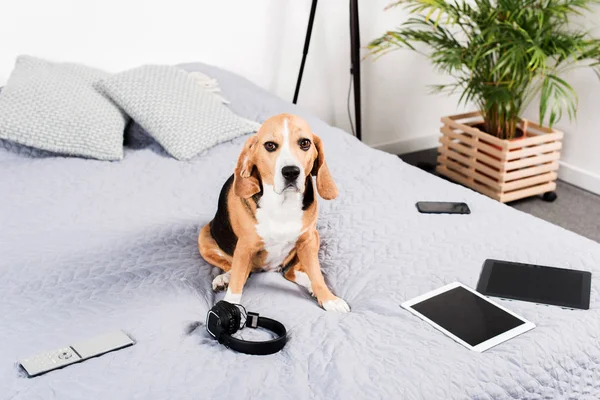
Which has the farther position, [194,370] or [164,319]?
[164,319]

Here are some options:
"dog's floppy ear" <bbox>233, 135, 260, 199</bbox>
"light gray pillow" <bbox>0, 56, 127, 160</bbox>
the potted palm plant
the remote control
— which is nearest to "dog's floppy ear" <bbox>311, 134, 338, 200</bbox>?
"dog's floppy ear" <bbox>233, 135, 260, 199</bbox>

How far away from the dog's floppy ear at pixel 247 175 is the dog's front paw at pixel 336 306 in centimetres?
31

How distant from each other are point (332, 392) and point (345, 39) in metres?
2.47

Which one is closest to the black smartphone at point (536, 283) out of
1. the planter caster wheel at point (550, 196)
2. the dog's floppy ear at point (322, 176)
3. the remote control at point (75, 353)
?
the dog's floppy ear at point (322, 176)

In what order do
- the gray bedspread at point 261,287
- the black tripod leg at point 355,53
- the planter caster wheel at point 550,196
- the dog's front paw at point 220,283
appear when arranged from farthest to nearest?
the planter caster wheel at point 550,196
the black tripod leg at point 355,53
the dog's front paw at point 220,283
the gray bedspread at point 261,287

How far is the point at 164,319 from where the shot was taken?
4.85ft

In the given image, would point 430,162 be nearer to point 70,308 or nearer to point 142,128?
point 142,128

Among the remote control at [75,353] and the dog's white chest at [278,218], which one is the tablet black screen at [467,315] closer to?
the dog's white chest at [278,218]

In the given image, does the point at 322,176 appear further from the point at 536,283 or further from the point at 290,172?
the point at 536,283

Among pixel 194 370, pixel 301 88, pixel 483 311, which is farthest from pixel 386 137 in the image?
pixel 194 370

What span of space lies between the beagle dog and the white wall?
1.52 metres

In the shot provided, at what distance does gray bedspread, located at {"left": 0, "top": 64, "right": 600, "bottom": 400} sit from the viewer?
1283 millimetres

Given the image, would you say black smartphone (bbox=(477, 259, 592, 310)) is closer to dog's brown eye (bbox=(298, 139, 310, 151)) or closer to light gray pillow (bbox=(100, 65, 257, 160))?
dog's brown eye (bbox=(298, 139, 310, 151))

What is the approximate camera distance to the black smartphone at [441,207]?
78.1 inches
